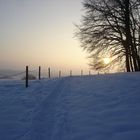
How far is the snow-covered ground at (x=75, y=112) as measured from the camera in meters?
10.3

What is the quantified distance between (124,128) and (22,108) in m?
6.11

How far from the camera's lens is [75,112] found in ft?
42.0

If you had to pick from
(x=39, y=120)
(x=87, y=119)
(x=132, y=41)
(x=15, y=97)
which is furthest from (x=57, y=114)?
(x=132, y=41)

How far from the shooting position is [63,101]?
14969mm

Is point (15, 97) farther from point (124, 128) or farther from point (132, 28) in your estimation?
point (132, 28)

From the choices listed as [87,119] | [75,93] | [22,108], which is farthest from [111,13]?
[87,119]

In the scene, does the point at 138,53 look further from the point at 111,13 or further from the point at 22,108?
the point at 22,108

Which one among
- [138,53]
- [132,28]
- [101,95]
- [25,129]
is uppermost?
[132,28]

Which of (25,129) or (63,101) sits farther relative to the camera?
(63,101)

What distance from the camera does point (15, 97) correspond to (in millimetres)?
16969

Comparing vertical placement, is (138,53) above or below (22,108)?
above

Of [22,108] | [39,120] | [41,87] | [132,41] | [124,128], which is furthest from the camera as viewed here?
[132,41]

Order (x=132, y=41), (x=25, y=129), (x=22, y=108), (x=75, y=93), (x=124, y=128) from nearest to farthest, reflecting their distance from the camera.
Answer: (x=124, y=128)
(x=25, y=129)
(x=22, y=108)
(x=75, y=93)
(x=132, y=41)

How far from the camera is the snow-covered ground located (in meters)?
10.3
